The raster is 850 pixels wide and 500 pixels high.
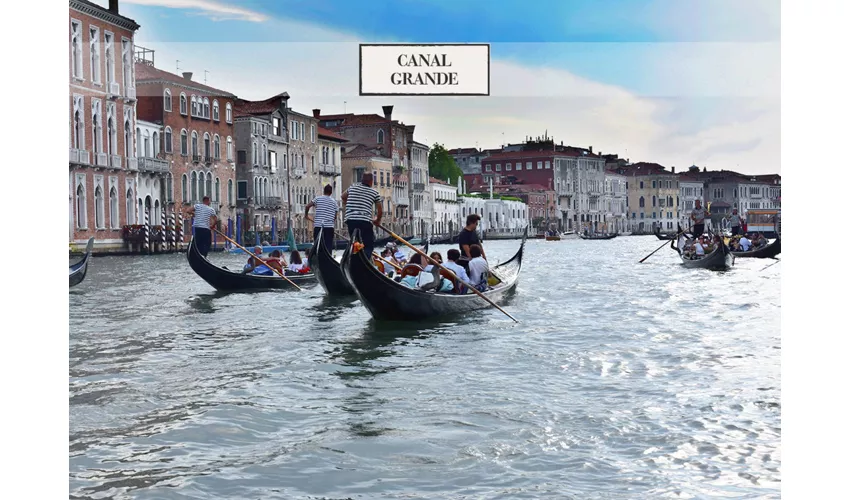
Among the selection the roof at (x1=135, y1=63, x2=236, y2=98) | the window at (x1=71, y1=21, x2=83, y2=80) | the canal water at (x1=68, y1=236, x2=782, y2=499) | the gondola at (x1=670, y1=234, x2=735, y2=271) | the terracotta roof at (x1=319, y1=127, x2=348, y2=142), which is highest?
the roof at (x1=135, y1=63, x2=236, y2=98)

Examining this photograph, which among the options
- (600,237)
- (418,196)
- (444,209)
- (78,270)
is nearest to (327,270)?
(78,270)

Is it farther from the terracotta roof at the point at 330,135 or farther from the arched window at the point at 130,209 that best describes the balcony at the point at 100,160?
the terracotta roof at the point at 330,135

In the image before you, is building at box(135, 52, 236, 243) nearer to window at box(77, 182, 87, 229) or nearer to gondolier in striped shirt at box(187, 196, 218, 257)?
window at box(77, 182, 87, 229)

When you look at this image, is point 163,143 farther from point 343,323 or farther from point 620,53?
point 620,53

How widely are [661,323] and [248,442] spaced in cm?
A: 268

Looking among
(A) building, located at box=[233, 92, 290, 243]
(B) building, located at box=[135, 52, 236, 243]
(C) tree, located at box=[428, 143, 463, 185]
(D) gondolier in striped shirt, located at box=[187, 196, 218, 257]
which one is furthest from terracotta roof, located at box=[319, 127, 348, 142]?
(D) gondolier in striped shirt, located at box=[187, 196, 218, 257]

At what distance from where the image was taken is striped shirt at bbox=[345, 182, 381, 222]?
3.57 m

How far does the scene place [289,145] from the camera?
49.6 feet

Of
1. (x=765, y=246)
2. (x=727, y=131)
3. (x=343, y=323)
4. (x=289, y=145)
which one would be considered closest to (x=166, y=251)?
(x=289, y=145)

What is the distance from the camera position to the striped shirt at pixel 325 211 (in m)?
4.54

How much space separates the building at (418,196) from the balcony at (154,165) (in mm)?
3037

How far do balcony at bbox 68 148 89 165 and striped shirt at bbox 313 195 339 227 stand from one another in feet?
17.4

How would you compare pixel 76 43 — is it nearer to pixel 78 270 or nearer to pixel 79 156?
pixel 79 156

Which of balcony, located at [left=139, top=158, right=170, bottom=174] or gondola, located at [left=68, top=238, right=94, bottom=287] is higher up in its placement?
balcony, located at [left=139, top=158, right=170, bottom=174]
